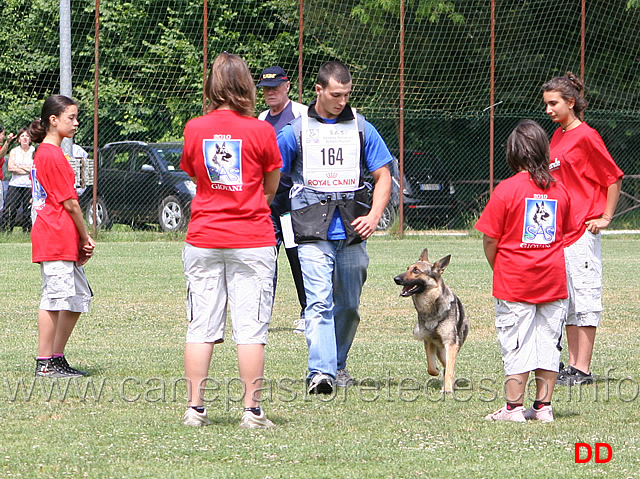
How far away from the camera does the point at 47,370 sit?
6.57m

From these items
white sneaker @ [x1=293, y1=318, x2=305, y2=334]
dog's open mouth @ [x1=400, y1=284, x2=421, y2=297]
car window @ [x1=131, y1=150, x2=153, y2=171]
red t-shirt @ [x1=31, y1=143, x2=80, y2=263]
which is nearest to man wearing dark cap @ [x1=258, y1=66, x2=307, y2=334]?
white sneaker @ [x1=293, y1=318, x2=305, y2=334]

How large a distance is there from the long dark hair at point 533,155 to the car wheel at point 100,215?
1492 centimetres

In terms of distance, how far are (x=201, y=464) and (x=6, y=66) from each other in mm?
22700

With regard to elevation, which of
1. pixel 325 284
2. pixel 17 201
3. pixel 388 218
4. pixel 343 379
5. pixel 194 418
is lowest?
pixel 388 218

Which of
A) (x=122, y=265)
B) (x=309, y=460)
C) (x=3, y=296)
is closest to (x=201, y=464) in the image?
(x=309, y=460)

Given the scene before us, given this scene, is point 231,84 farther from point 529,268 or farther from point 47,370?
point 47,370

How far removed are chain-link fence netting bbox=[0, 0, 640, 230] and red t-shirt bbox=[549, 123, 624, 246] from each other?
13291mm

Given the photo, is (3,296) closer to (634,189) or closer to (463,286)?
(463,286)

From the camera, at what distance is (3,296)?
10.8m

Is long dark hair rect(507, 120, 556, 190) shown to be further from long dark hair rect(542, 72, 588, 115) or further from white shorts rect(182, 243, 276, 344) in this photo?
white shorts rect(182, 243, 276, 344)

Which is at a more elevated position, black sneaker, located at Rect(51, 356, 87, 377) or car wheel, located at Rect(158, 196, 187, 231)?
black sneaker, located at Rect(51, 356, 87, 377)

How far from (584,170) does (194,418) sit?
3.06m

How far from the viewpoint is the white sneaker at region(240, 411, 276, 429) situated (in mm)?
5113

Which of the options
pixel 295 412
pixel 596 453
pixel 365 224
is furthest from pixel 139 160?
pixel 596 453
